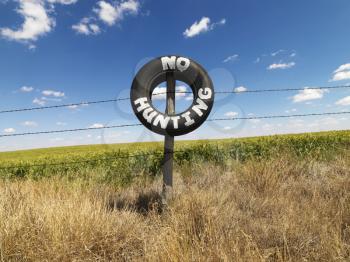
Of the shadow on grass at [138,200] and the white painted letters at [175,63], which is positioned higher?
the white painted letters at [175,63]

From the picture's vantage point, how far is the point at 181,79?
3877 millimetres

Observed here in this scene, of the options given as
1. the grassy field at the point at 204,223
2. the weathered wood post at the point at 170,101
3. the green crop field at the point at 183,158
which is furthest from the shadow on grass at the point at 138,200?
the green crop field at the point at 183,158

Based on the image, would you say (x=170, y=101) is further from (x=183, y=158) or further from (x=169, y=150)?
(x=183, y=158)

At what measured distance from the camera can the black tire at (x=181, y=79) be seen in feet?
12.0

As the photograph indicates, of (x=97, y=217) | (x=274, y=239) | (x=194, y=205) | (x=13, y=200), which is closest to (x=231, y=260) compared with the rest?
(x=274, y=239)

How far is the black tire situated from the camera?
Result: 366 cm

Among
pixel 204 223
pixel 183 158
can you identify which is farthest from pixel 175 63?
pixel 183 158

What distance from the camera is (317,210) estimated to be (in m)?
3.24

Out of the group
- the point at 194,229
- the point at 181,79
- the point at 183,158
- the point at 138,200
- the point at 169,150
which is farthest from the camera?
the point at 183,158

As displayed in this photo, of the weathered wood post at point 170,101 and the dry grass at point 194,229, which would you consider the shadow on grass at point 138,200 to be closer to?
the dry grass at point 194,229

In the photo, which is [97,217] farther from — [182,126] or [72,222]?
[182,126]

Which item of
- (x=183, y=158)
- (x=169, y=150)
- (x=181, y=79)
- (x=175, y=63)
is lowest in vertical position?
(x=183, y=158)

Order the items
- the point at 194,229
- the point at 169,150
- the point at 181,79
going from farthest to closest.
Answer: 1. the point at 181,79
2. the point at 169,150
3. the point at 194,229

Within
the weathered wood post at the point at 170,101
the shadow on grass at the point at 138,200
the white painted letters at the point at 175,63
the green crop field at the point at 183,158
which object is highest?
the white painted letters at the point at 175,63
